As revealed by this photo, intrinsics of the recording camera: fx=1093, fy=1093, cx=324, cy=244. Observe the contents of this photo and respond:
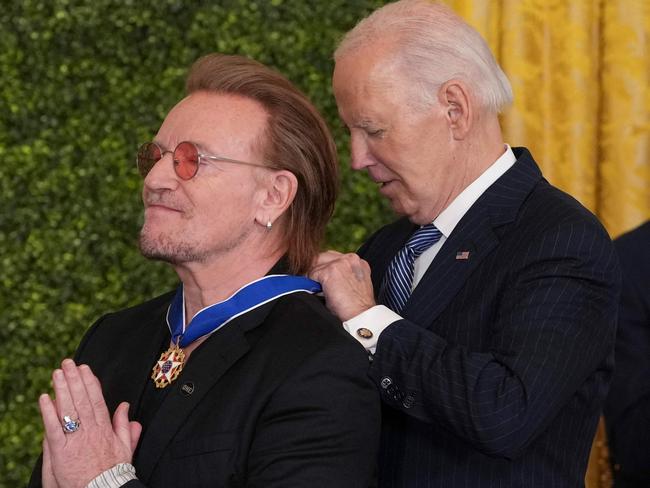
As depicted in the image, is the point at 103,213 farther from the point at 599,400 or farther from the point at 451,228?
the point at 599,400

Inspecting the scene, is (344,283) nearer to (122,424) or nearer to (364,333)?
(364,333)

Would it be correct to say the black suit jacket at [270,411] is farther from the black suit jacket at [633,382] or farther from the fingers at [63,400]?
the black suit jacket at [633,382]

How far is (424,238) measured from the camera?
2.39 metres

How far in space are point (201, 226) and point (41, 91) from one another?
2.64m

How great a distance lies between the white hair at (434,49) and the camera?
2320 millimetres

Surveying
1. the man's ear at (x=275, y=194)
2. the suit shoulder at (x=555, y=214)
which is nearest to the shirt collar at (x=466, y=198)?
the suit shoulder at (x=555, y=214)

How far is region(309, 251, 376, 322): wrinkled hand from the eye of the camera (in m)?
2.21

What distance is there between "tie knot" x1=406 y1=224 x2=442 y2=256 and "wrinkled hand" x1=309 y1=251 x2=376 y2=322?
0.40ft

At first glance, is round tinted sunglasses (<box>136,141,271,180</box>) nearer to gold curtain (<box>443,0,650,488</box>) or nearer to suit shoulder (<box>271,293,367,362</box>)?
suit shoulder (<box>271,293,367,362</box>)

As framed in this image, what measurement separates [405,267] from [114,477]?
815mm

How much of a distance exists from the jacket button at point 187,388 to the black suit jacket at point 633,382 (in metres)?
0.77

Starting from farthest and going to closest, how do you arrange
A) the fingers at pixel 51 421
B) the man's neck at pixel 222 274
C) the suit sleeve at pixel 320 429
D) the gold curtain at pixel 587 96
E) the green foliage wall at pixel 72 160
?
the green foliage wall at pixel 72 160 → the gold curtain at pixel 587 96 → the man's neck at pixel 222 274 → the fingers at pixel 51 421 → the suit sleeve at pixel 320 429

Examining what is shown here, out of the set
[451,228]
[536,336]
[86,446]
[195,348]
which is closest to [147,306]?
[195,348]

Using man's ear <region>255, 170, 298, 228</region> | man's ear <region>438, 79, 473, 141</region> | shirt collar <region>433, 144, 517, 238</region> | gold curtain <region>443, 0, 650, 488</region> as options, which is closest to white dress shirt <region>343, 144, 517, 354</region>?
shirt collar <region>433, 144, 517, 238</region>
